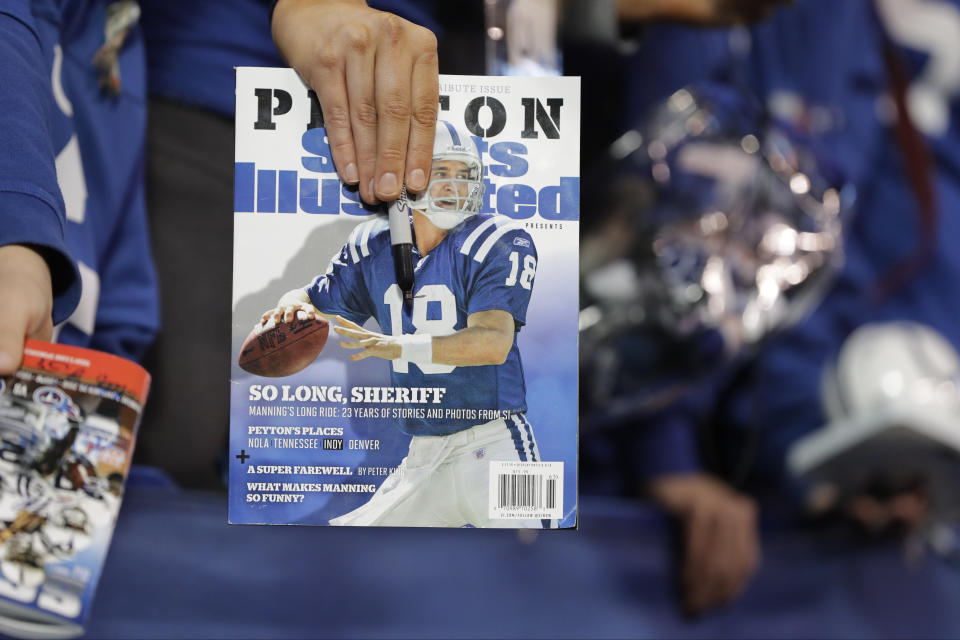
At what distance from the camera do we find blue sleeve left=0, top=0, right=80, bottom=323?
0.29m

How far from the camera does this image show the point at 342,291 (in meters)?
0.30

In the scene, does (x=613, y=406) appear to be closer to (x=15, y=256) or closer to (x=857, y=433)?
(x=857, y=433)

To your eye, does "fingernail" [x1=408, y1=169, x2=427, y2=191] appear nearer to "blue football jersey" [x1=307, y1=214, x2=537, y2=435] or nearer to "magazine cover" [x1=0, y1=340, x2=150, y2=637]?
"blue football jersey" [x1=307, y1=214, x2=537, y2=435]

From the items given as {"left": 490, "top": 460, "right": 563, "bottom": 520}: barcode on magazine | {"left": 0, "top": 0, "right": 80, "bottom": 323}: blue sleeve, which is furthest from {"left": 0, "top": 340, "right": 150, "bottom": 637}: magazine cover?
{"left": 490, "top": 460, "right": 563, "bottom": 520}: barcode on magazine

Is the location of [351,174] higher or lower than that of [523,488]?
higher

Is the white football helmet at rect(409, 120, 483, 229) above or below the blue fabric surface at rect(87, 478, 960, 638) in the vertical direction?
above

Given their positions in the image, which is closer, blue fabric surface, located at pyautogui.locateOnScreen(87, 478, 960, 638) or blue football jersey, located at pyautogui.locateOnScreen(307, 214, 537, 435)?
blue football jersey, located at pyautogui.locateOnScreen(307, 214, 537, 435)

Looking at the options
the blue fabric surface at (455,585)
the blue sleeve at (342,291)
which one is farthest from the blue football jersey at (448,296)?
the blue fabric surface at (455,585)

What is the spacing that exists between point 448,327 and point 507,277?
3cm

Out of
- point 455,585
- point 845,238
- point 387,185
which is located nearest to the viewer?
point 387,185

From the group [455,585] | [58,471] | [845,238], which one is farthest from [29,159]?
[845,238]

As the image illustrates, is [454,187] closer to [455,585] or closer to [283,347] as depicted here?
[283,347]

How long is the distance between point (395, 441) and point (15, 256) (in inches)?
5.5

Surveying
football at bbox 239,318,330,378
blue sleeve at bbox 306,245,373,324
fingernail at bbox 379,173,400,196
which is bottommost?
football at bbox 239,318,330,378
